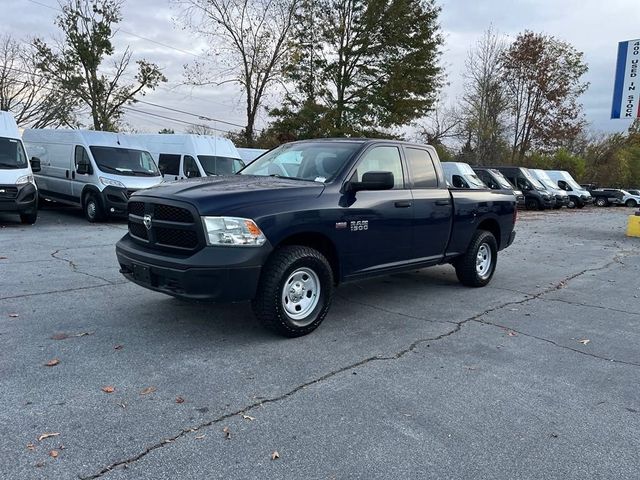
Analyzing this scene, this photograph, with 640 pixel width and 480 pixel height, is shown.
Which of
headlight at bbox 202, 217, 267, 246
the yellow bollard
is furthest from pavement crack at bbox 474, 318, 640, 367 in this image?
the yellow bollard

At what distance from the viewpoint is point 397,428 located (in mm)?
3191

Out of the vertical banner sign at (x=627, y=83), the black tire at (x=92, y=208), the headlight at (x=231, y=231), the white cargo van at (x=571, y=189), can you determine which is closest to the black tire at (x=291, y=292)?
the headlight at (x=231, y=231)

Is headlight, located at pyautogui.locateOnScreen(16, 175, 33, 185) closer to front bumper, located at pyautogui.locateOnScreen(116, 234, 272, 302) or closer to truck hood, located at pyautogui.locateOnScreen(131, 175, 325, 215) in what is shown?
truck hood, located at pyautogui.locateOnScreen(131, 175, 325, 215)

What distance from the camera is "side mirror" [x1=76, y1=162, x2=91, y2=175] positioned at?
44.3 ft

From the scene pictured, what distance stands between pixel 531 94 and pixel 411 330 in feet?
141

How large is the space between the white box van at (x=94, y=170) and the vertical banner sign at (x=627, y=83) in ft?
49.8

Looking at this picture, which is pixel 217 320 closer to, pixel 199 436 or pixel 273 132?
pixel 199 436

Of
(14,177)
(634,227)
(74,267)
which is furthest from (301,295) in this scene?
(634,227)

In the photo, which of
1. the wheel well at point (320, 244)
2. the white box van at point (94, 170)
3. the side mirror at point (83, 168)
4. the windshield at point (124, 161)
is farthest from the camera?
the windshield at point (124, 161)

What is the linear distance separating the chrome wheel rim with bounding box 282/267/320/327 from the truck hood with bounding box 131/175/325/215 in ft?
2.43

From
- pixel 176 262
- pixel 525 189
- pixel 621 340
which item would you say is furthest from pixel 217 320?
pixel 525 189

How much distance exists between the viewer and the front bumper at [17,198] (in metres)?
11.3

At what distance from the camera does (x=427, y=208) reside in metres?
6.12

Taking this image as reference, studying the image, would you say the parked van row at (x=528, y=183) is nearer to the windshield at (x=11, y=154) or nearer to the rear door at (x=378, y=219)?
the windshield at (x=11, y=154)
